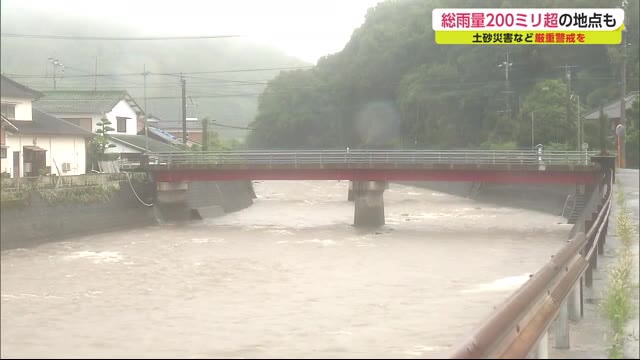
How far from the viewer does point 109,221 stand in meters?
31.1

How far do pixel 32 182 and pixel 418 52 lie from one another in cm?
3952

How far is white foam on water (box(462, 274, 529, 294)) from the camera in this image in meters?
16.6

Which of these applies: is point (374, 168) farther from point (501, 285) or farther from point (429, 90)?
point (429, 90)

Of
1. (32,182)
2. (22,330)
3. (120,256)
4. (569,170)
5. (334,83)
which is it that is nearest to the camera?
(22,330)

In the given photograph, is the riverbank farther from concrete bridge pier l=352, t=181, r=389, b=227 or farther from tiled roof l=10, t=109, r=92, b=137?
concrete bridge pier l=352, t=181, r=389, b=227

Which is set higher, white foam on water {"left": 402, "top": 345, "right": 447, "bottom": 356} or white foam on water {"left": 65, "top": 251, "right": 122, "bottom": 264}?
white foam on water {"left": 402, "top": 345, "right": 447, "bottom": 356}

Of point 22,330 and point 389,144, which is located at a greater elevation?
point 389,144

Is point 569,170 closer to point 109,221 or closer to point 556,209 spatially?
point 556,209

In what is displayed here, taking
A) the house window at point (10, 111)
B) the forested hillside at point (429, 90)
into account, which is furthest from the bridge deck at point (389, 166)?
the house window at point (10, 111)

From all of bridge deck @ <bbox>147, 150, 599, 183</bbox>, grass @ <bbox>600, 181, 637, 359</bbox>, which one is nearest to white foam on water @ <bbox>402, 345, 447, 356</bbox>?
grass @ <bbox>600, 181, 637, 359</bbox>

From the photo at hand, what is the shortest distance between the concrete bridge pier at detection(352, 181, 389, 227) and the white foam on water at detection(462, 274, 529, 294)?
1543 cm

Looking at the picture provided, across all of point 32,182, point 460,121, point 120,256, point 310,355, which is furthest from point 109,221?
point 460,121

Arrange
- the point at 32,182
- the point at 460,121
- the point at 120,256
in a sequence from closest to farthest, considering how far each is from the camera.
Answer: the point at 120,256 < the point at 32,182 < the point at 460,121

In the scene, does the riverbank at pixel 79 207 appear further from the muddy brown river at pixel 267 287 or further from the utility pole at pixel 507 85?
the utility pole at pixel 507 85
